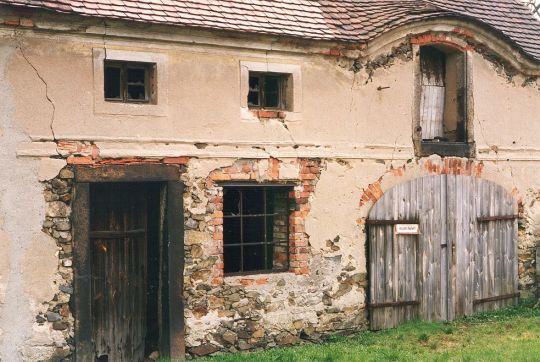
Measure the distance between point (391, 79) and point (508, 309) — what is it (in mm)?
4411

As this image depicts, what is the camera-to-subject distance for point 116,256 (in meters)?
9.88

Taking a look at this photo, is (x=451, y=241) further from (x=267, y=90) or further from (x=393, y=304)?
(x=267, y=90)

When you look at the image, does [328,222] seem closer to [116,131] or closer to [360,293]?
[360,293]

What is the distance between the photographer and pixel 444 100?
12836mm

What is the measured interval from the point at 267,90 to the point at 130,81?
214cm

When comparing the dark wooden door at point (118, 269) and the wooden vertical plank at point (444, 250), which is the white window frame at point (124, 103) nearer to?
the dark wooden door at point (118, 269)

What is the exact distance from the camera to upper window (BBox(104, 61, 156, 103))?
9.56 m

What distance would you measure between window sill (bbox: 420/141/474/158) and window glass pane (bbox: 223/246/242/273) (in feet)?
11.6

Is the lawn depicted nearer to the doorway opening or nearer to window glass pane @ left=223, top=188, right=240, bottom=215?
the doorway opening

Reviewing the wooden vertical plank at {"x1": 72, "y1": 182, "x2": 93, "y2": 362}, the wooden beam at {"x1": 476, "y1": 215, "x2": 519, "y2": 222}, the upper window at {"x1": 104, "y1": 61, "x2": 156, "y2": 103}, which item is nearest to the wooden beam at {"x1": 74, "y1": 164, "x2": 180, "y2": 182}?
the wooden vertical plank at {"x1": 72, "y1": 182, "x2": 93, "y2": 362}

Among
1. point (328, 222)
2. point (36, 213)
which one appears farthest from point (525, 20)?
point (36, 213)

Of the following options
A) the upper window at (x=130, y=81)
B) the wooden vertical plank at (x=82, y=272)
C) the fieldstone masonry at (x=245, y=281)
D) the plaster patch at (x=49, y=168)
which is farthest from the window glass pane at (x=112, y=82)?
the wooden vertical plank at (x=82, y=272)

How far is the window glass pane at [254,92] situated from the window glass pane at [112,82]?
1944 millimetres

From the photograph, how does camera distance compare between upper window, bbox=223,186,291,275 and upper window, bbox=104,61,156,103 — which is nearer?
upper window, bbox=104,61,156,103
